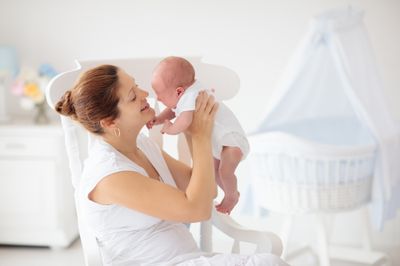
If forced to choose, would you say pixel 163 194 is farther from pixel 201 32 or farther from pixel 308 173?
pixel 201 32

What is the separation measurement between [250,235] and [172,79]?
0.53 metres

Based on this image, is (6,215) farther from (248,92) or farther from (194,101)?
(194,101)

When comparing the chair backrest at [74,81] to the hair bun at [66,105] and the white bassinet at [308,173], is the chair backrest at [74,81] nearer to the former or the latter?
the hair bun at [66,105]

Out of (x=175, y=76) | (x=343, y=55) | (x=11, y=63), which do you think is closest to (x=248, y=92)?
(x=343, y=55)

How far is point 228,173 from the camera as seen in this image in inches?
78.0

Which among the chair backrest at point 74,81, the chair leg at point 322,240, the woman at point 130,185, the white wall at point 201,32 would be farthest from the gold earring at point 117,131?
the white wall at point 201,32

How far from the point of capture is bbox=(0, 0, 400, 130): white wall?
3834 millimetres

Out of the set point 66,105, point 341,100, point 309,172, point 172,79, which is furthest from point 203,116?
point 341,100

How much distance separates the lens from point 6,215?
3.92 metres

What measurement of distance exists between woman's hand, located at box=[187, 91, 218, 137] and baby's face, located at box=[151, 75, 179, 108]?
90 mm

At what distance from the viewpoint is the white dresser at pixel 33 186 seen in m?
3.83

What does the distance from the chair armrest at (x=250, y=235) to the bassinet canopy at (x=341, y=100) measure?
133 cm

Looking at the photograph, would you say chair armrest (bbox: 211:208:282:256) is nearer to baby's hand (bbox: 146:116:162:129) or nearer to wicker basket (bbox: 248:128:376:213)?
baby's hand (bbox: 146:116:162:129)

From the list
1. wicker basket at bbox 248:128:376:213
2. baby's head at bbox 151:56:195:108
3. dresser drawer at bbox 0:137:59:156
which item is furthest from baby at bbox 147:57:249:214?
dresser drawer at bbox 0:137:59:156
